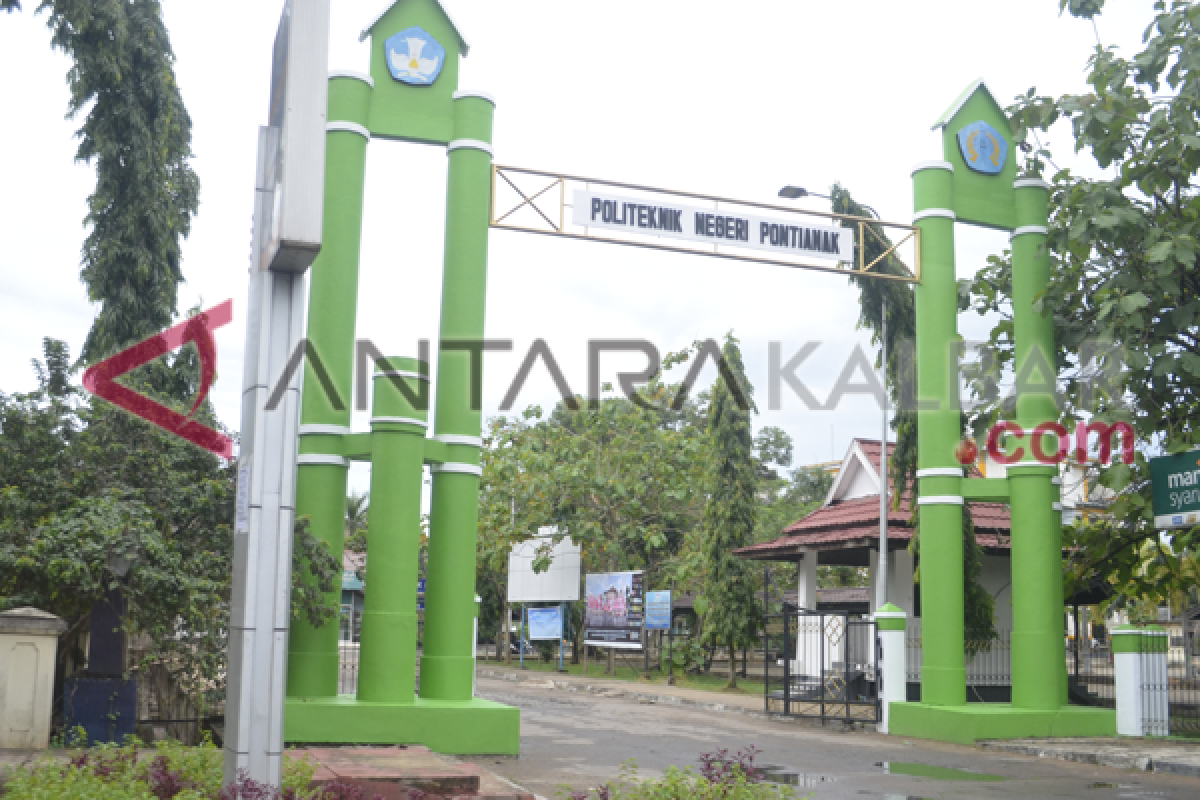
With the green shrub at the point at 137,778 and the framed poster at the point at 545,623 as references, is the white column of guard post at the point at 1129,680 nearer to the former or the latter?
the green shrub at the point at 137,778

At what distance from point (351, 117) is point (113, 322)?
959 cm

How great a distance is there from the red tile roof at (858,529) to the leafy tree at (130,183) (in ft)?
44.5

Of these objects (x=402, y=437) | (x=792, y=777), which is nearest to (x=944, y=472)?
(x=792, y=777)

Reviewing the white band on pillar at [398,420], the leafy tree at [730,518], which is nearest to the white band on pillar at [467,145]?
the white band on pillar at [398,420]

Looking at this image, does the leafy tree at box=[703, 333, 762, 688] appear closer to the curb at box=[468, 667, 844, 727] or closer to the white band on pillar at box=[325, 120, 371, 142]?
the curb at box=[468, 667, 844, 727]

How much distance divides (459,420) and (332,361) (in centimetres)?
156

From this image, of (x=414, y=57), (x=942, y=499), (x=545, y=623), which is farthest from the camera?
(x=545, y=623)

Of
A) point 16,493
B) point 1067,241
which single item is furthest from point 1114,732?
point 16,493

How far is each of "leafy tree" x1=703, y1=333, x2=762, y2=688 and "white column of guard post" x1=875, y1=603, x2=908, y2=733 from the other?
33.3 feet

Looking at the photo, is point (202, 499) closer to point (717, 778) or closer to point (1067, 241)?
point (717, 778)

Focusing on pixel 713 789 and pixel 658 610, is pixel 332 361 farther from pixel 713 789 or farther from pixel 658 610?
pixel 658 610

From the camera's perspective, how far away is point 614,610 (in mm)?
30234

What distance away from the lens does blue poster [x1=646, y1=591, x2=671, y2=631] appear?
28328 millimetres

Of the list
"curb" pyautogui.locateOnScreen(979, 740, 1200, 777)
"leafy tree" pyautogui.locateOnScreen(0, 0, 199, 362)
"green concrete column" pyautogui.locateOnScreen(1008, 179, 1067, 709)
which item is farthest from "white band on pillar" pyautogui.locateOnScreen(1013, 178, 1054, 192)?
"leafy tree" pyautogui.locateOnScreen(0, 0, 199, 362)
